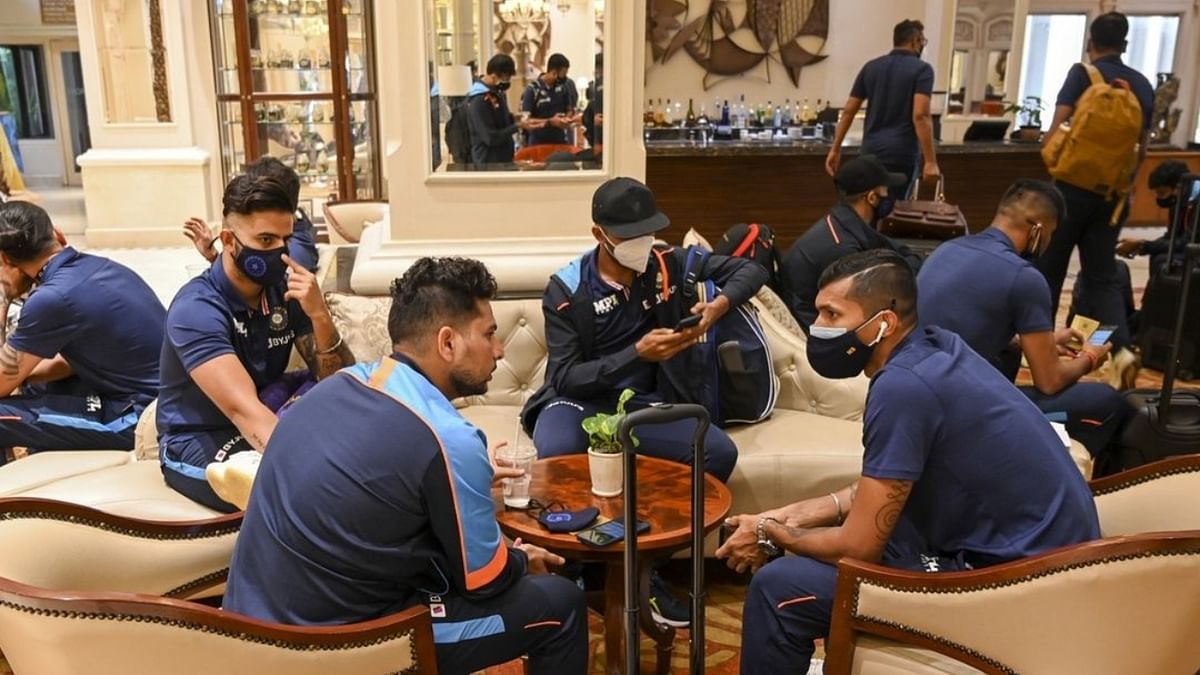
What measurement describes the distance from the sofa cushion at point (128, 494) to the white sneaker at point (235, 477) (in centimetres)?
19

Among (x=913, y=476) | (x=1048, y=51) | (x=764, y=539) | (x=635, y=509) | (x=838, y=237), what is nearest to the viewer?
(x=635, y=509)

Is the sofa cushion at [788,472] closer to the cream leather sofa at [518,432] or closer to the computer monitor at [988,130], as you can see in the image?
the cream leather sofa at [518,432]

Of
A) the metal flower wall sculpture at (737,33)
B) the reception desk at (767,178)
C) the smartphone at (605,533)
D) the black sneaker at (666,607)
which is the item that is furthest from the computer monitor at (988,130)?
the smartphone at (605,533)

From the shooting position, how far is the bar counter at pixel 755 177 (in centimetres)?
768

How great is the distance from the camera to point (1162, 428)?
3.56 m

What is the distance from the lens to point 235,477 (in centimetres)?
266

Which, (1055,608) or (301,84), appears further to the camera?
(301,84)

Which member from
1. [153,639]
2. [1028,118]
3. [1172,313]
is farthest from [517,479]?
[1028,118]

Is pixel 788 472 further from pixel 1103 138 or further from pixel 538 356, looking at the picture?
pixel 1103 138

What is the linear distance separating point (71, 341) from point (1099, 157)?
4.77m

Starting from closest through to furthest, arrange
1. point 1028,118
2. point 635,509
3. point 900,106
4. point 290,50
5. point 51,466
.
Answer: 1. point 635,509
2. point 51,466
3. point 900,106
4. point 290,50
5. point 1028,118

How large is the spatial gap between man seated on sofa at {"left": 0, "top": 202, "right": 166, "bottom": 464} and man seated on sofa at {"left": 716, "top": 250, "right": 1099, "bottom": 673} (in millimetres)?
2200

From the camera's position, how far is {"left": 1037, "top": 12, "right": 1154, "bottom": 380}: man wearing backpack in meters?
5.24

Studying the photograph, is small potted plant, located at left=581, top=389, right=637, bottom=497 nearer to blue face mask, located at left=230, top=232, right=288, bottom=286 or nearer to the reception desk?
blue face mask, located at left=230, top=232, right=288, bottom=286
